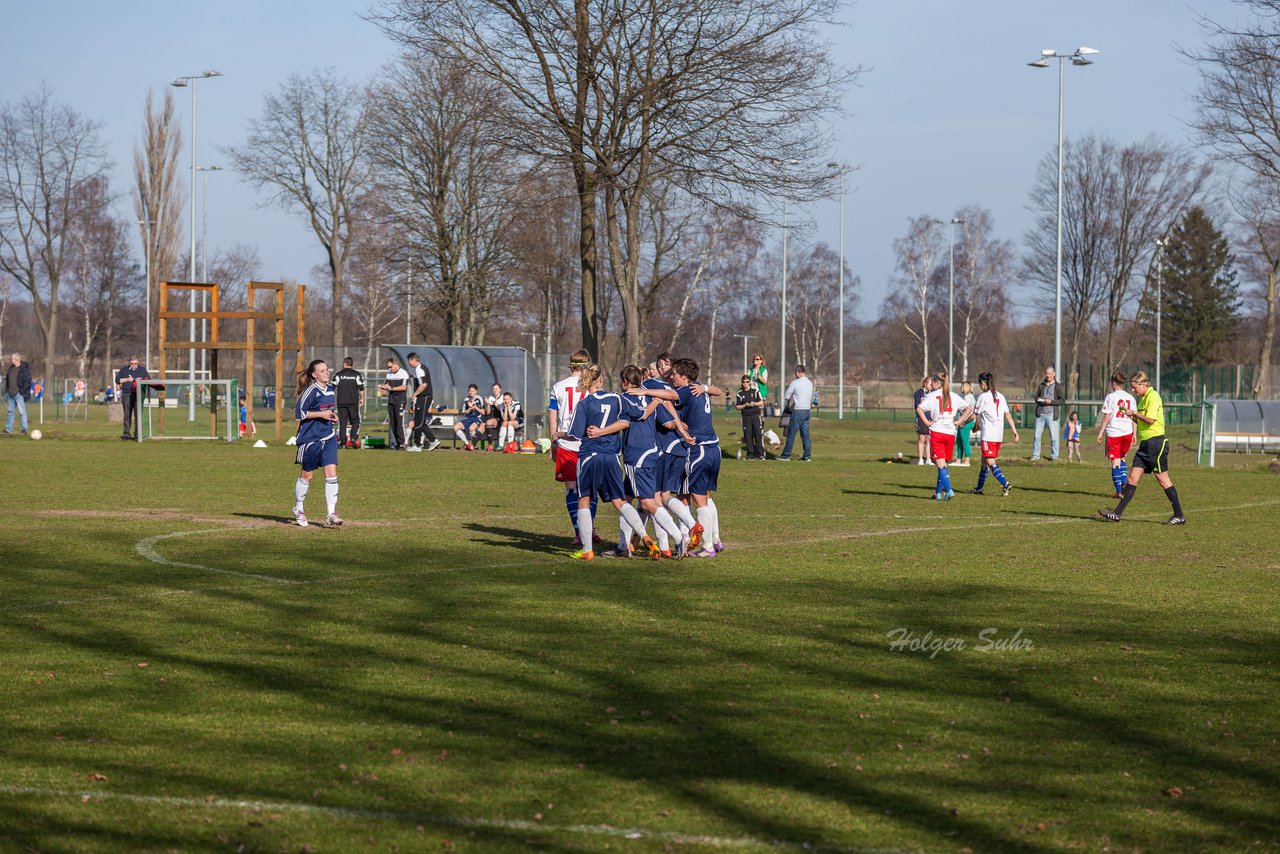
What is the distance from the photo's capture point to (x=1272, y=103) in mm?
32469

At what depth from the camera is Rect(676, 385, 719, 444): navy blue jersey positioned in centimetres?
1370

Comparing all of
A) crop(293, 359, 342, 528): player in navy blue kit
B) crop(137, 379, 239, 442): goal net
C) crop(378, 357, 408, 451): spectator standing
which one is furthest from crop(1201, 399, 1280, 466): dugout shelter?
crop(293, 359, 342, 528): player in navy blue kit

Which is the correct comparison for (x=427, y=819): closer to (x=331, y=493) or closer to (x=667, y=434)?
(x=667, y=434)

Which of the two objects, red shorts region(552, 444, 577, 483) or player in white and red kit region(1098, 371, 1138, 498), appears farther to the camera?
player in white and red kit region(1098, 371, 1138, 498)

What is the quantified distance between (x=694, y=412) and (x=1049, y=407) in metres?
18.0

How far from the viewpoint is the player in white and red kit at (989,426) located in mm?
21391

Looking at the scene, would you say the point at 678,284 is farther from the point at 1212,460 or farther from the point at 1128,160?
the point at 1212,460

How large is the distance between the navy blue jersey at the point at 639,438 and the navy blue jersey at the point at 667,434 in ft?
0.55

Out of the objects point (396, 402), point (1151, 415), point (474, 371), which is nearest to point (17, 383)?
point (396, 402)

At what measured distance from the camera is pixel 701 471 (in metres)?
13.7

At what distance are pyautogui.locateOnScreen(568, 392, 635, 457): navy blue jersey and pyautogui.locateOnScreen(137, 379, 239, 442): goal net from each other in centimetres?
1989

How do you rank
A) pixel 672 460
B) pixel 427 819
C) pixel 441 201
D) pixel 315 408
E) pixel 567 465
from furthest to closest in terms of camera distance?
pixel 441 201 → pixel 315 408 → pixel 567 465 → pixel 672 460 → pixel 427 819

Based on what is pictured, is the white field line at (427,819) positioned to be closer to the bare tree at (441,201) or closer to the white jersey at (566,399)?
the white jersey at (566,399)

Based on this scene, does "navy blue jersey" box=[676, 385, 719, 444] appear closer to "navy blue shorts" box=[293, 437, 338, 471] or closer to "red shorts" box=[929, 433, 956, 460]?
"navy blue shorts" box=[293, 437, 338, 471]
